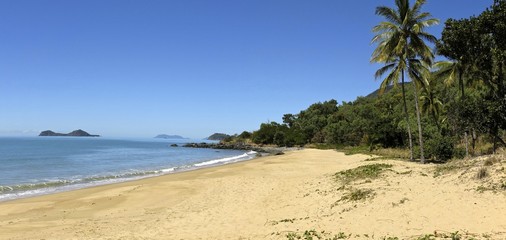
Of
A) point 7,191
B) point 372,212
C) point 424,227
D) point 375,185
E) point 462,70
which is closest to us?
point 424,227

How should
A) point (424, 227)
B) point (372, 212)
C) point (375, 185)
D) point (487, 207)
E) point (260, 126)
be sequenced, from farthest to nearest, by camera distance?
point (260, 126), point (375, 185), point (372, 212), point (487, 207), point (424, 227)

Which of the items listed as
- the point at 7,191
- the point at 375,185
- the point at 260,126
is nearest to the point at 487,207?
the point at 375,185

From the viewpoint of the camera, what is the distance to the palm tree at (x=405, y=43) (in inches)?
937

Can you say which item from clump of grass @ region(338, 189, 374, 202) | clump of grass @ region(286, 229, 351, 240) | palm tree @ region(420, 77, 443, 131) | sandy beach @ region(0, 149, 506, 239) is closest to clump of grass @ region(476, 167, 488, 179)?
sandy beach @ region(0, 149, 506, 239)

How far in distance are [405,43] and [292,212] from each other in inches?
671

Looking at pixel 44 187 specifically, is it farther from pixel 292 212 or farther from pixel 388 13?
pixel 388 13

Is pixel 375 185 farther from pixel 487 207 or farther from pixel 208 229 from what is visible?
pixel 208 229

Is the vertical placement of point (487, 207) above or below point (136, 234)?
above

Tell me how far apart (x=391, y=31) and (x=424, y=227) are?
19332 millimetres

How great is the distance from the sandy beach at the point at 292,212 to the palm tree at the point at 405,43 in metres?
11.6

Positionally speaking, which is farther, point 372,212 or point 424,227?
point 372,212

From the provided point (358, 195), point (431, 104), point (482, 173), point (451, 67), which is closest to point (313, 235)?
point (358, 195)

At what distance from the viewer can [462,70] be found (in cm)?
2425

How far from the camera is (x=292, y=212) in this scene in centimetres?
1235
